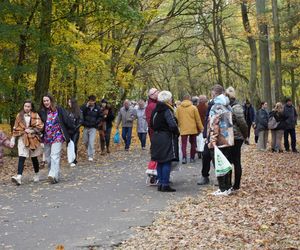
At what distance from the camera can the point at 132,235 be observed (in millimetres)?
6812

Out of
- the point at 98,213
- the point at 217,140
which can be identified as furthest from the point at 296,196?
the point at 98,213

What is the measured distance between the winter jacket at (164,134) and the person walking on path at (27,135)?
303 cm

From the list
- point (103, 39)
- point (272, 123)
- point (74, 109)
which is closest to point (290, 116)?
point (272, 123)

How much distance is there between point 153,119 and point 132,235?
397 cm

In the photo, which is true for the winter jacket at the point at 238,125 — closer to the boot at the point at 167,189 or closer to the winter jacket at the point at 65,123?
the boot at the point at 167,189

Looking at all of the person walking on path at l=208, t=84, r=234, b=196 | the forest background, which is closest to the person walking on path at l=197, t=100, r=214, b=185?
the person walking on path at l=208, t=84, r=234, b=196

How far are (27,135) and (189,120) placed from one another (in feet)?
15.6

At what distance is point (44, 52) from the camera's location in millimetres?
15633

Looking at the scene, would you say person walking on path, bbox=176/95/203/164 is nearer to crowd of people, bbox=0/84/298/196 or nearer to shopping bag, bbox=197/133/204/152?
crowd of people, bbox=0/84/298/196

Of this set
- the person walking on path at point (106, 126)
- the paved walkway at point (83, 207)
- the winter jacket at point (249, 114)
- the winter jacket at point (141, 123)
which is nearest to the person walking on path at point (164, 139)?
the paved walkway at point (83, 207)

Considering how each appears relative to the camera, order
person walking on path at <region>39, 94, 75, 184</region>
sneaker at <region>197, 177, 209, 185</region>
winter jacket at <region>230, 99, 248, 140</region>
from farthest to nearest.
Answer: person walking on path at <region>39, 94, 75, 184</region> → sneaker at <region>197, 177, 209, 185</region> → winter jacket at <region>230, 99, 248, 140</region>

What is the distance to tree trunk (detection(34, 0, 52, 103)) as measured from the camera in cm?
1573

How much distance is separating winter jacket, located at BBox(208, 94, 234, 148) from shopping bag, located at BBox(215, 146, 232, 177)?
0.57ft

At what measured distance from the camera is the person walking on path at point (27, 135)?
1161 centimetres
